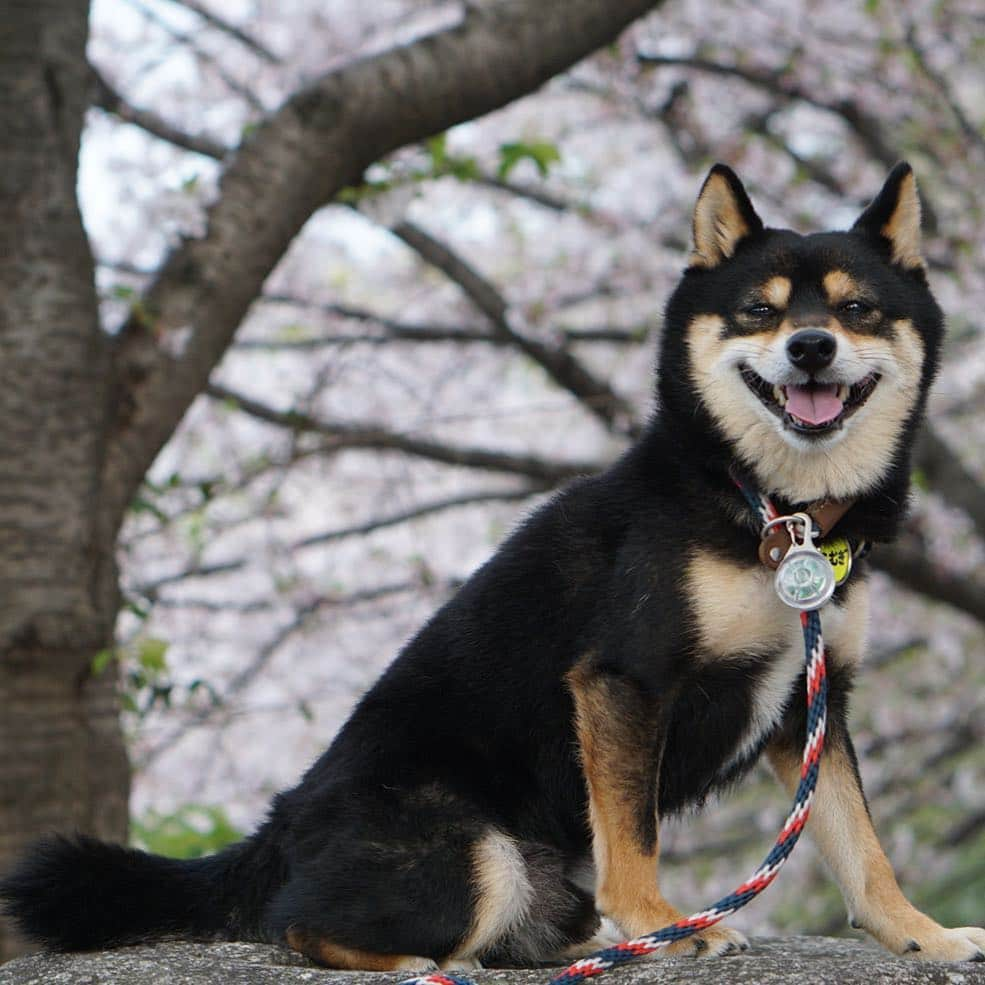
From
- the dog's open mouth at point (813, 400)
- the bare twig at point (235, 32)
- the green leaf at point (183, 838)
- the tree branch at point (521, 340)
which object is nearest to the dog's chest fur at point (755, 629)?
the dog's open mouth at point (813, 400)

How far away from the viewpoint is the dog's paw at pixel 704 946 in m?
2.72

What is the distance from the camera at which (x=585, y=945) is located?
309 cm

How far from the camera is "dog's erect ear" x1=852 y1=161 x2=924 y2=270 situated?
3.18 meters

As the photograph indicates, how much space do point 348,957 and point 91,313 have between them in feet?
8.06

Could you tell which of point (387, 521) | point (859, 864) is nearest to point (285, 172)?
point (859, 864)

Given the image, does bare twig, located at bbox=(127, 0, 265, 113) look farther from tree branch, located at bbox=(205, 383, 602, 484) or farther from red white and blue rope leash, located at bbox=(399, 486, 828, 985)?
red white and blue rope leash, located at bbox=(399, 486, 828, 985)

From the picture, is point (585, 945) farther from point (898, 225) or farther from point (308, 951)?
point (898, 225)

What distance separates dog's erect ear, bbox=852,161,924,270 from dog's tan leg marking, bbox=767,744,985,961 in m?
1.19

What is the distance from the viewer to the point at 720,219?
10.5 feet

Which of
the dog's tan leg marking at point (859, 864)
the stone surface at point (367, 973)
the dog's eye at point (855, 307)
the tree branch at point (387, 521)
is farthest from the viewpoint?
the tree branch at point (387, 521)

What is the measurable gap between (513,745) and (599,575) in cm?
43

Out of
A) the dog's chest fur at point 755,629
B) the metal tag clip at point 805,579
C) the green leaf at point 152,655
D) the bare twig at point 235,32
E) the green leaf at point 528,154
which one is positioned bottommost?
the green leaf at point 152,655

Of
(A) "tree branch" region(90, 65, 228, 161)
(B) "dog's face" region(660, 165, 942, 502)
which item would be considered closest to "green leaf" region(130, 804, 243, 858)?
(B) "dog's face" region(660, 165, 942, 502)

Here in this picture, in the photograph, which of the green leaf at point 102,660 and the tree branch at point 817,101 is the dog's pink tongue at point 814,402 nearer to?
the green leaf at point 102,660
